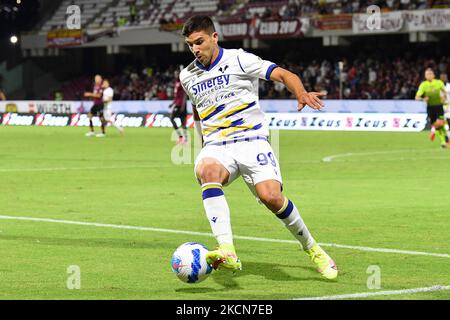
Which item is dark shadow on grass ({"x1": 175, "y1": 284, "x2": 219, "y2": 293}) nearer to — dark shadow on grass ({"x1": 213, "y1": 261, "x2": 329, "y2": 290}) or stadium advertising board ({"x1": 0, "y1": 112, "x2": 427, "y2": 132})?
dark shadow on grass ({"x1": 213, "y1": 261, "x2": 329, "y2": 290})

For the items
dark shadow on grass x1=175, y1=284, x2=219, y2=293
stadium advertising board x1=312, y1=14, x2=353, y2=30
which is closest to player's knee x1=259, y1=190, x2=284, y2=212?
dark shadow on grass x1=175, y1=284, x2=219, y2=293

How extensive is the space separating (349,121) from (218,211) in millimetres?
32028

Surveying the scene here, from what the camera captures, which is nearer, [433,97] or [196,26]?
[196,26]

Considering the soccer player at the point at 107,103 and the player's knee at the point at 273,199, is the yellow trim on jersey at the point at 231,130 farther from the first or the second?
the soccer player at the point at 107,103

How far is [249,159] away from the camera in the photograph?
29.2 feet

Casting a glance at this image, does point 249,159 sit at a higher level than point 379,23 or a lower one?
higher

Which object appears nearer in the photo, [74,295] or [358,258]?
[74,295]

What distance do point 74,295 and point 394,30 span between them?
4481 centimetres

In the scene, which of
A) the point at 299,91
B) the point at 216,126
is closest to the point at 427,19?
the point at 216,126

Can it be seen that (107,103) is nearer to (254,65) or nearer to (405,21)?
(405,21)

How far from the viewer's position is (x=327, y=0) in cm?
5497
